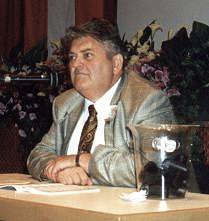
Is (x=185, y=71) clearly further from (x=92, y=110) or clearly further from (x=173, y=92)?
(x=92, y=110)

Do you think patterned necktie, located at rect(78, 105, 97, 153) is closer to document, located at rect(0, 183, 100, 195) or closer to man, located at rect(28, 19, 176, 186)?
man, located at rect(28, 19, 176, 186)

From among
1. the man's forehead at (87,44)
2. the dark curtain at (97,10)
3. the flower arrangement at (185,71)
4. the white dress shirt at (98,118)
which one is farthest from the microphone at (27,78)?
the dark curtain at (97,10)

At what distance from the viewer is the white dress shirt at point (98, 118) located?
2.95 metres

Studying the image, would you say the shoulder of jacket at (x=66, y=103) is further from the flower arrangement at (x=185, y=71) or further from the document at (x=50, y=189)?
the document at (x=50, y=189)

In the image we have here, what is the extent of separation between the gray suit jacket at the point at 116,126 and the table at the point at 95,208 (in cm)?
38

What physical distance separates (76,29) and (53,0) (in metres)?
1.91

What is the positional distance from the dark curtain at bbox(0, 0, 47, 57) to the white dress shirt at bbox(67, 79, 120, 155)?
185 cm

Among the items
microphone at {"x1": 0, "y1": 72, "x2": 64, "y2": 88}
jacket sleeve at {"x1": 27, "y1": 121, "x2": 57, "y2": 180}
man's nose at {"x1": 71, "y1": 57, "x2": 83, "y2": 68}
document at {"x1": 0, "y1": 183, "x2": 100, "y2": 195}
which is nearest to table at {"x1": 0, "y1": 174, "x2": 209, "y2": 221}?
document at {"x1": 0, "y1": 183, "x2": 100, "y2": 195}

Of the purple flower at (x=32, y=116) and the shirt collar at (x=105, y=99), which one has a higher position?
the shirt collar at (x=105, y=99)

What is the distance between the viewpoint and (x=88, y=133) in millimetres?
2971

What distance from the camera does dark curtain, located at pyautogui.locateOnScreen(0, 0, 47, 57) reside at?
Result: 495 cm

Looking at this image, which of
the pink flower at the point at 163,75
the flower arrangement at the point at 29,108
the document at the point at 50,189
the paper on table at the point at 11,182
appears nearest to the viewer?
the document at the point at 50,189

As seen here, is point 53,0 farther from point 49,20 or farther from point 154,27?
point 154,27

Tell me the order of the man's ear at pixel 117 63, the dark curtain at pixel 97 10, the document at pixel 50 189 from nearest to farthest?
the document at pixel 50 189 < the man's ear at pixel 117 63 < the dark curtain at pixel 97 10
